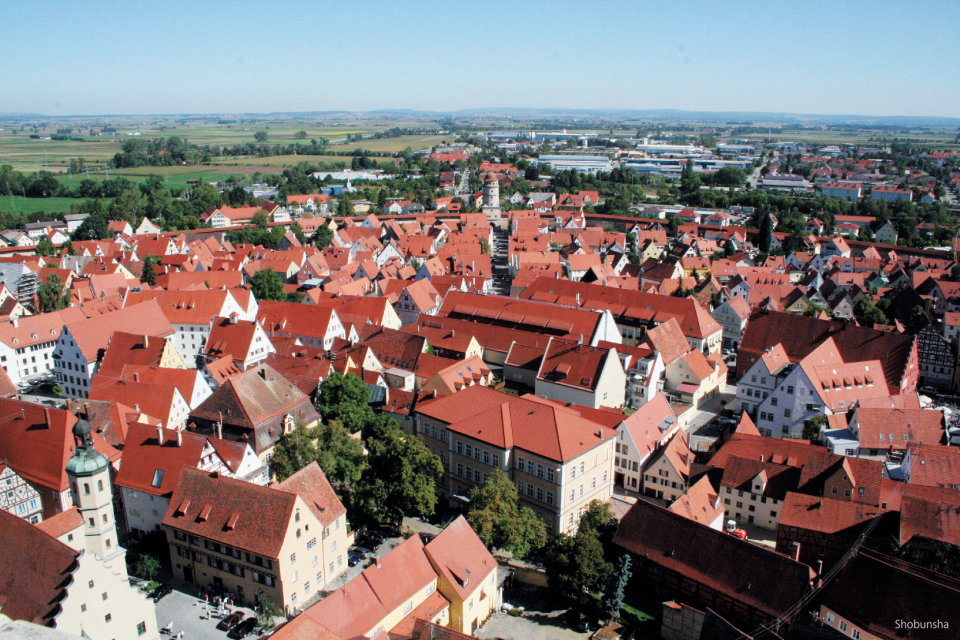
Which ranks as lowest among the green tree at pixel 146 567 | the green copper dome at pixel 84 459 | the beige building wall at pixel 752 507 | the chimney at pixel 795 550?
the beige building wall at pixel 752 507

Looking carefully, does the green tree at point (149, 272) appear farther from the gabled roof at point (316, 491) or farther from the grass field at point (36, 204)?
the grass field at point (36, 204)

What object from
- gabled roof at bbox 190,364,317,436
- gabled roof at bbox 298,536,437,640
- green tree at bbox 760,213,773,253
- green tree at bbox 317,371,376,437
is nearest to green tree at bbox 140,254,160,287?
gabled roof at bbox 190,364,317,436

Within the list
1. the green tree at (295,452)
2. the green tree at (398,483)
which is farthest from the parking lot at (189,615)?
the green tree at (398,483)

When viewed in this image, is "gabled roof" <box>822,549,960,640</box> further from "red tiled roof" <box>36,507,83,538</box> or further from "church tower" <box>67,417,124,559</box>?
"red tiled roof" <box>36,507,83,538</box>

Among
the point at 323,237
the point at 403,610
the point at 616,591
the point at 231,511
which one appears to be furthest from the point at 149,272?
the point at 616,591

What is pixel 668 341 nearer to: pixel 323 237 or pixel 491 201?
pixel 323 237

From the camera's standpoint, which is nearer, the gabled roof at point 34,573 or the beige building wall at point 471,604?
the gabled roof at point 34,573

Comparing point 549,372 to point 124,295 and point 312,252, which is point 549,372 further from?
point 312,252
